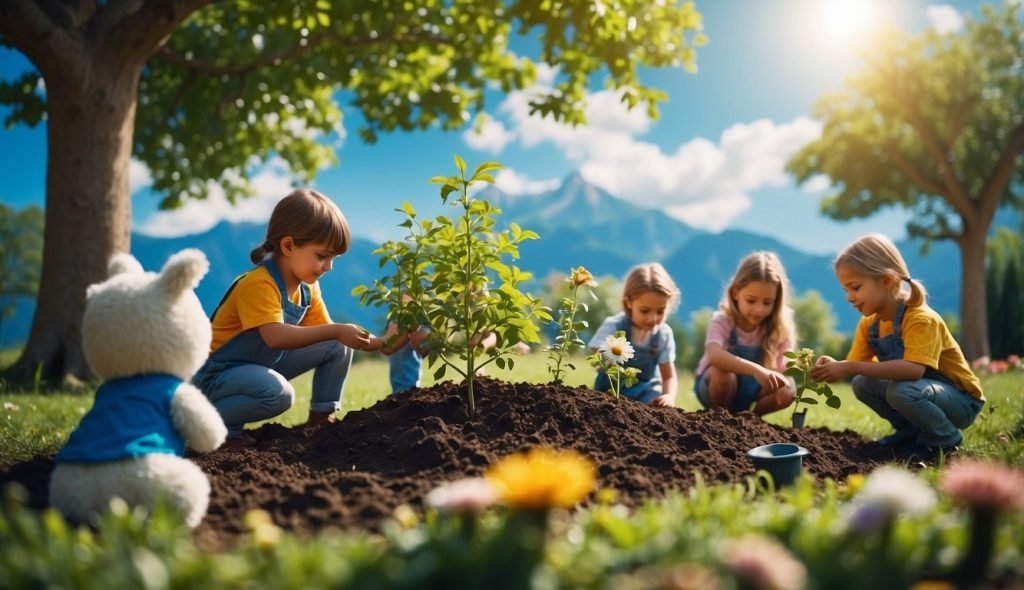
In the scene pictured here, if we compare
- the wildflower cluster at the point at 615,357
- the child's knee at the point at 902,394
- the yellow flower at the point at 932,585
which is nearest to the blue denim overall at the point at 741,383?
the child's knee at the point at 902,394

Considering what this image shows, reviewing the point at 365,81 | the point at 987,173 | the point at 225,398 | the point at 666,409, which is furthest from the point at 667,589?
the point at 987,173

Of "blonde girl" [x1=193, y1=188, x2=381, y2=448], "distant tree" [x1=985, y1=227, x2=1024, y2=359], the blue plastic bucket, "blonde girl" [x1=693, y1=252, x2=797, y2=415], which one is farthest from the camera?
"distant tree" [x1=985, y1=227, x2=1024, y2=359]

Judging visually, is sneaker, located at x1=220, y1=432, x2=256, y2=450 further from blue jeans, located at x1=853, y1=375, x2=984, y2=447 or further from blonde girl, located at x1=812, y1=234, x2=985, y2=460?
blue jeans, located at x1=853, y1=375, x2=984, y2=447

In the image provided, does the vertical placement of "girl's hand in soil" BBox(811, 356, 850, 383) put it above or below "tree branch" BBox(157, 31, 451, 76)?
below

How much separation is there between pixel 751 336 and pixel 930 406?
1.35 metres

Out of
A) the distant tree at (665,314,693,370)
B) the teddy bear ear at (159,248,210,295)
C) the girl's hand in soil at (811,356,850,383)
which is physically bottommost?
the distant tree at (665,314,693,370)

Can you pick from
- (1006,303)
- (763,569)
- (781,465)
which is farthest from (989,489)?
(1006,303)

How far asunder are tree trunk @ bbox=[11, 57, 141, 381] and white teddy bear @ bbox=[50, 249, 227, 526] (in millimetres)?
5440

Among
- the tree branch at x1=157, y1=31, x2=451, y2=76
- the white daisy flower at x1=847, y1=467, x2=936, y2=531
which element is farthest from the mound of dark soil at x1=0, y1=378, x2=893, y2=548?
the tree branch at x1=157, y1=31, x2=451, y2=76

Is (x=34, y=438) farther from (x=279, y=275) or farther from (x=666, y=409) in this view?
(x=666, y=409)

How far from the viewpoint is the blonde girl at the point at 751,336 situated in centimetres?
496

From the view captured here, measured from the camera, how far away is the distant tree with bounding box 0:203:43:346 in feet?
130

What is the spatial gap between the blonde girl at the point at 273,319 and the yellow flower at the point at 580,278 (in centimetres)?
110

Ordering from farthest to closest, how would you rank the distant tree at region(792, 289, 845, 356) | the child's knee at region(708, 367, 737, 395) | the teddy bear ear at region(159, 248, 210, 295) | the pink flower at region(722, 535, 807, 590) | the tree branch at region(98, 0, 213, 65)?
the distant tree at region(792, 289, 845, 356) < the tree branch at region(98, 0, 213, 65) < the child's knee at region(708, 367, 737, 395) < the teddy bear ear at region(159, 248, 210, 295) < the pink flower at region(722, 535, 807, 590)
